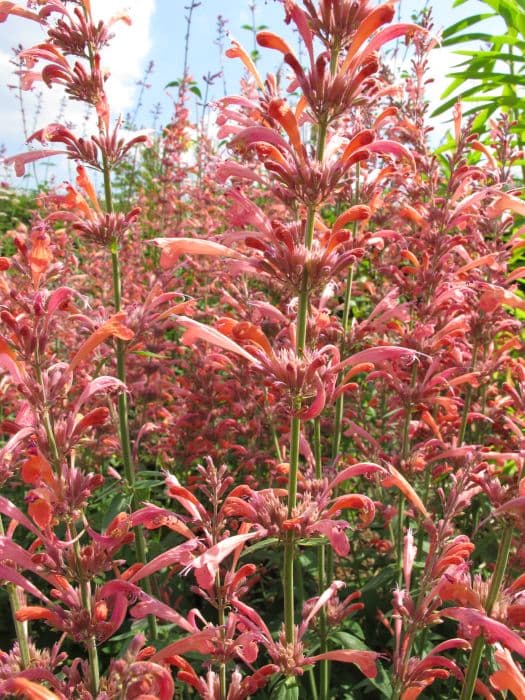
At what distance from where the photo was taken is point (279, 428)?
13.1 ft

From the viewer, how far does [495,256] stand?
12.4 ft

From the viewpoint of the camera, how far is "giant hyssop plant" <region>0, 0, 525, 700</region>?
6.67ft

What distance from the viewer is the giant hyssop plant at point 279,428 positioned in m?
2.03

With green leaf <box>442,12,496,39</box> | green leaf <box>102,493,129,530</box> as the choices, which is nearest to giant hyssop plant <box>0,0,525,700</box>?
green leaf <box>102,493,129,530</box>

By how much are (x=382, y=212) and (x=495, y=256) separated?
5.71 ft

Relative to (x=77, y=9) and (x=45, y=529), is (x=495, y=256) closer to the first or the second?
(x=77, y=9)

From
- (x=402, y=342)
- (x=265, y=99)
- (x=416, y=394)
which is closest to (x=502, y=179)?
(x=402, y=342)

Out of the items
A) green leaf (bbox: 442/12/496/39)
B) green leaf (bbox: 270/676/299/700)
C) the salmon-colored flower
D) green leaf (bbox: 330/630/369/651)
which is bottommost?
green leaf (bbox: 330/630/369/651)

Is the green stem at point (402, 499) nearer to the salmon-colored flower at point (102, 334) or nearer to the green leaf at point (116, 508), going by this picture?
the green leaf at point (116, 508)

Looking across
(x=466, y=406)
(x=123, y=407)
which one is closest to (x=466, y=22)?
(x=466, y=406)

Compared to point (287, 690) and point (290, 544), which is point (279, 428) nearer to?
point (290, 544)

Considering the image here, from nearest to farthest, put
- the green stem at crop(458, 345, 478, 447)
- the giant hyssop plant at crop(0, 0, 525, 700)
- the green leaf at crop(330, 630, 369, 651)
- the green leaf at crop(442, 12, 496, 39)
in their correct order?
the giant hyssop plant at crop(0, 0, 525, 700), the green leaf at crop(330, 630, 369, 651), the green stem at crop(458, 345, 478, 447), the green leaf at crop(442, 12, 496, 39)

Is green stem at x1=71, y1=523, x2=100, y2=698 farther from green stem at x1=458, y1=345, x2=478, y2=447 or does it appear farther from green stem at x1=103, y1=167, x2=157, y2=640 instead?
green stem at x1=458, y1=345, x2=478, y2=447

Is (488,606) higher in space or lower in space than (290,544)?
lower
